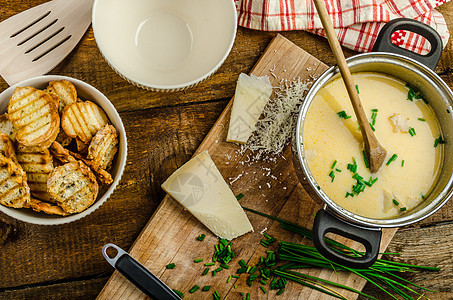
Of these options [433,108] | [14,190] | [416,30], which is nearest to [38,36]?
[14,190]

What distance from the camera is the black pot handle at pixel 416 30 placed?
1.22 meters

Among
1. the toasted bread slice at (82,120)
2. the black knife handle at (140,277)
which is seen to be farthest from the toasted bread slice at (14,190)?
the black knife handle at (140,277)

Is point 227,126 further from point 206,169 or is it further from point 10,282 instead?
point 10,282

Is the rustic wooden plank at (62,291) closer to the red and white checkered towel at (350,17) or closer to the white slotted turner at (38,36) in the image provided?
the white slotted turner at (38,36)

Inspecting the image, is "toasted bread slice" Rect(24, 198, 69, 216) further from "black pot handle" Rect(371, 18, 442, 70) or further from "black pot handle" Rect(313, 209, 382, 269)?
"black pot handle" Rect(371, 18, 442, 70)

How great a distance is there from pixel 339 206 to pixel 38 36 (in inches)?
41.3

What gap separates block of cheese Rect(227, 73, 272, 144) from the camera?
1386mm

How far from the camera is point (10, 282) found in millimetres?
1333

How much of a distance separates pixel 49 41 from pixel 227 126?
24.8 inches

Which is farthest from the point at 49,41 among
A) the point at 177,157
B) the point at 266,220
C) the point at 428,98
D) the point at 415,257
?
the point at 415,257

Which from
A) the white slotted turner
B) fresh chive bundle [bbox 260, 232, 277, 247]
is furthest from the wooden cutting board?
the white slotted turner

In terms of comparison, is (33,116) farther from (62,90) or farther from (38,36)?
(38,36)

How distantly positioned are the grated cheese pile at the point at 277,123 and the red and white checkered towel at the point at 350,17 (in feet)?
0.74

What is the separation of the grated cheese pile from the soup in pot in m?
0.13
